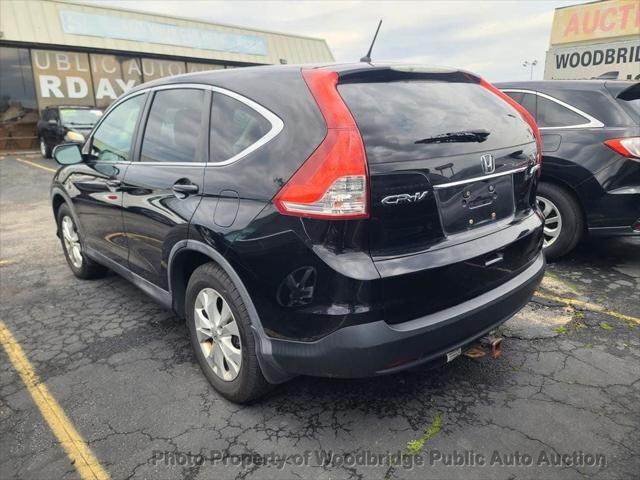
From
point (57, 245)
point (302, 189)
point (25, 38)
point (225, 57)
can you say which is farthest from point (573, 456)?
point (225, 57)

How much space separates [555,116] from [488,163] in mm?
2854

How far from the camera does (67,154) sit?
13.1 ft

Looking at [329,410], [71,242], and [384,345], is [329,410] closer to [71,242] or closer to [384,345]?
[384,345]

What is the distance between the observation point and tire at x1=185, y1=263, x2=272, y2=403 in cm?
239

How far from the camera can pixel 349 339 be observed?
2018 mm

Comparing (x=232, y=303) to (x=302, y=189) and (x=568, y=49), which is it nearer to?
(x=302, y=189)

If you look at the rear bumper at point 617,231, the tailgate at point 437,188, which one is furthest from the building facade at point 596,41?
the tailgate at point 437,188

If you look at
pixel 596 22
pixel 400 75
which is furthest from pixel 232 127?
pixel 596 22

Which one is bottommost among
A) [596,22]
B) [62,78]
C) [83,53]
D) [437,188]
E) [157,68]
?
[437,188]

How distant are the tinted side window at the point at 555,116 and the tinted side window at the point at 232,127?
137 inches

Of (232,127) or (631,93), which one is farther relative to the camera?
(631,93)

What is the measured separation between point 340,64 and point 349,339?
1375 mm

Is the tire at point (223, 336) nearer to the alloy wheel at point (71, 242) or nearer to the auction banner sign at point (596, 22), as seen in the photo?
the alloy wheel at point (71, 242)

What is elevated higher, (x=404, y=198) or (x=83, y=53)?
(x=83, y=53)
